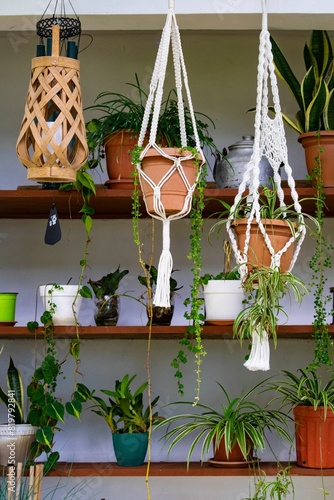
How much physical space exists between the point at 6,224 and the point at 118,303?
736 mm

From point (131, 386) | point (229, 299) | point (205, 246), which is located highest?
point (205, 246)

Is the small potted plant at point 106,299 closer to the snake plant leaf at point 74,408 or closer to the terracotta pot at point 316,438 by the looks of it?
the snake plant leaf at point 74,408

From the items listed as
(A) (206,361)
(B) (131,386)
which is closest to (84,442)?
(B) (131,386)

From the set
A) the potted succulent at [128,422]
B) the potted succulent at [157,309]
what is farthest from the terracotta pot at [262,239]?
the potted succulent at [128,422]

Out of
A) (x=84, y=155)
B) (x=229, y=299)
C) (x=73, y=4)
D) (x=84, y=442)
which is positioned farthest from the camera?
(x=84, y=442)

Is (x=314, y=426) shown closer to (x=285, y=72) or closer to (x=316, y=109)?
(x=316, y=109)

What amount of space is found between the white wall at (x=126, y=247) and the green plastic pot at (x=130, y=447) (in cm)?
37

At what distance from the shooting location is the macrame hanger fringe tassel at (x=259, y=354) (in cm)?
296

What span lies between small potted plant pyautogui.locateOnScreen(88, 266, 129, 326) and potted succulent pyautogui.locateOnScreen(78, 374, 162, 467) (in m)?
0.26

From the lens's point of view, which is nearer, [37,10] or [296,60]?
[37,10]

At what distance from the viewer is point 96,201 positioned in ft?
11.6

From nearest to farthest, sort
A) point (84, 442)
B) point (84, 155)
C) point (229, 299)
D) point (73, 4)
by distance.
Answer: point (84, 155) → point (73, 4) → point (229, 299) → point (84, 442)

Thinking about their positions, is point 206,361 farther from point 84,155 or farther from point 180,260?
point 84,155

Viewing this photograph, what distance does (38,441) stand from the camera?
11.1 feet
